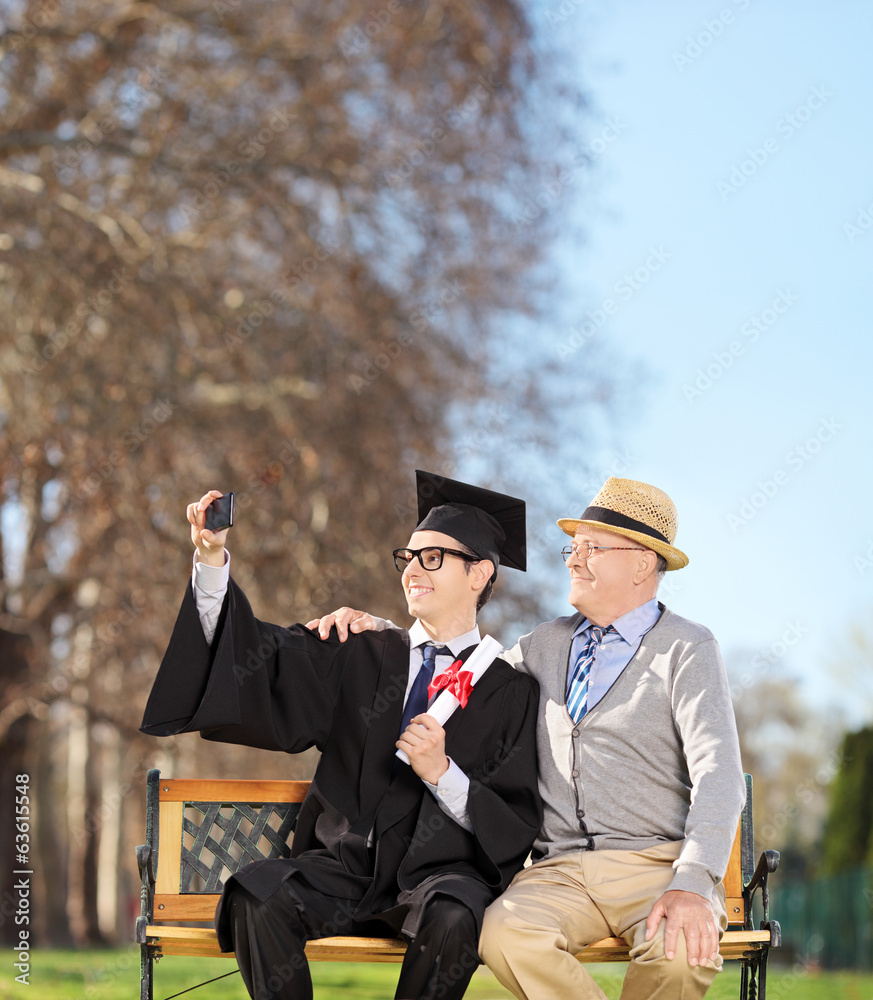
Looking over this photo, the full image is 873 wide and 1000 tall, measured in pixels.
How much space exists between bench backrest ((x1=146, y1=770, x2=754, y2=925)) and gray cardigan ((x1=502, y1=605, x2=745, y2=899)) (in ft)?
1.57

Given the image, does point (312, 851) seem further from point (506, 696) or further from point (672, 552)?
point (672, 552)

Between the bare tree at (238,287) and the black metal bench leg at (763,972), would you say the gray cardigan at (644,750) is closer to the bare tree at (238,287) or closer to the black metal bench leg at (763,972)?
the black metal bench leg at (763,972)

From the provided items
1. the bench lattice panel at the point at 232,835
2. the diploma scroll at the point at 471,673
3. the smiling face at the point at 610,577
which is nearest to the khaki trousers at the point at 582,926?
the diploma scroll at the point at 471,673

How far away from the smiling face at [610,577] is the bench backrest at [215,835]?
825 millimetres

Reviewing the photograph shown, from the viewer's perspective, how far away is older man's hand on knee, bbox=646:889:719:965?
3139 millimetres

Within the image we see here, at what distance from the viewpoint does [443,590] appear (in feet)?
12.7

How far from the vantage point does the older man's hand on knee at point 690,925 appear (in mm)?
3139

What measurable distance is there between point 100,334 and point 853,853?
1199 centimetres

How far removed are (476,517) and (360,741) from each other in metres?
0.87

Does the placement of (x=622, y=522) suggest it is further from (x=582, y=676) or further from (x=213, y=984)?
(x=213, y=984)

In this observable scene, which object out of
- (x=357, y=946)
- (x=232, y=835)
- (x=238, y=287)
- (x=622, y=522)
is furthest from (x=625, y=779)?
(x=238, y=287)

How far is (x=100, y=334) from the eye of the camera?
9.06 meters

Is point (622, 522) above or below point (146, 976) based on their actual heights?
above

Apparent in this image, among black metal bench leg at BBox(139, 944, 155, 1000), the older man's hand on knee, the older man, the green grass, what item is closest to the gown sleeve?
the older man
